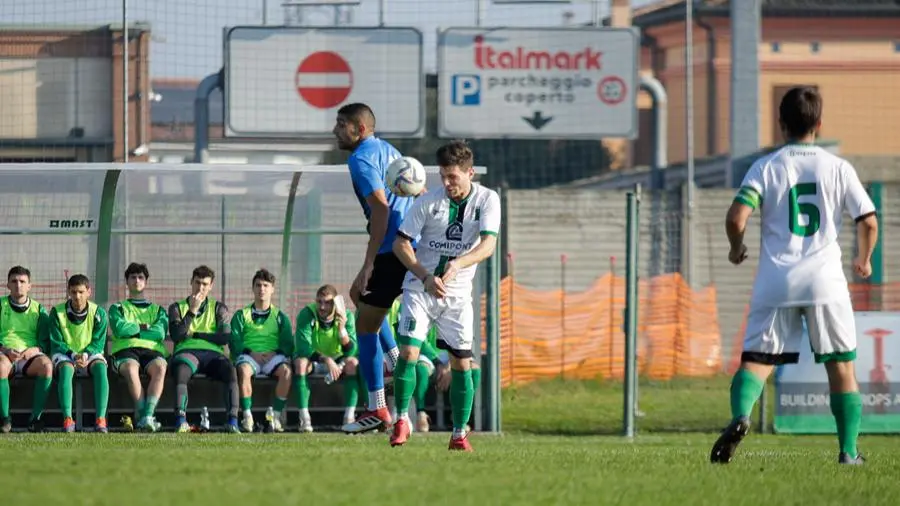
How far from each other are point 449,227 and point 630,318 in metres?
6.08

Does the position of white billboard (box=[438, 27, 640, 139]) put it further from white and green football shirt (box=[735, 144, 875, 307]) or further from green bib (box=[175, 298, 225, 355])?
white and green football shirt (box=[735, 144, 875, 307])

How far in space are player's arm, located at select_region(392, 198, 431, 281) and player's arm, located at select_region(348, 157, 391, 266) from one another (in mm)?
322

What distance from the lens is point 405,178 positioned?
10297mm

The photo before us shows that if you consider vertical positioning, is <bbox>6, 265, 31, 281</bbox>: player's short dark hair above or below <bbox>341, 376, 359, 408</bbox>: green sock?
above

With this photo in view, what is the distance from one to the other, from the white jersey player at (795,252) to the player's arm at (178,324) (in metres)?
7.55

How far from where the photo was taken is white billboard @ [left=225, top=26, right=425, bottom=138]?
25844 millimetres

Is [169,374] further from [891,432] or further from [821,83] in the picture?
[821,83]

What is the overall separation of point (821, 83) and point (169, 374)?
35609 millimetres

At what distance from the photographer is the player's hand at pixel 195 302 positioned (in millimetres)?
15211

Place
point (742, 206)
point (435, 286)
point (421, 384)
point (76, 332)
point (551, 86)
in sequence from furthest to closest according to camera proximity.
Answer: point (551, 86) < point (421, 384) < point (76, 332) < point (435, 286) < point (742, 206)

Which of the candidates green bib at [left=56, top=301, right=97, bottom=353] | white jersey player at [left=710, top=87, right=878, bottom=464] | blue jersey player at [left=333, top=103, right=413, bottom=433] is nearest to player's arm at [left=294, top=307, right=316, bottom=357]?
green bib at [left=56, top=301, right=97, bottom=353]

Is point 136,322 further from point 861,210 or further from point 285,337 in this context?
point 861,210

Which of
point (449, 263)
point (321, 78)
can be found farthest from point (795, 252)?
point (321, 78)

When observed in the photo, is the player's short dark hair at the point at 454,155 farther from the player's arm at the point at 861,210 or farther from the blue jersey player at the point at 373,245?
the player's arm at the point at 861,210
